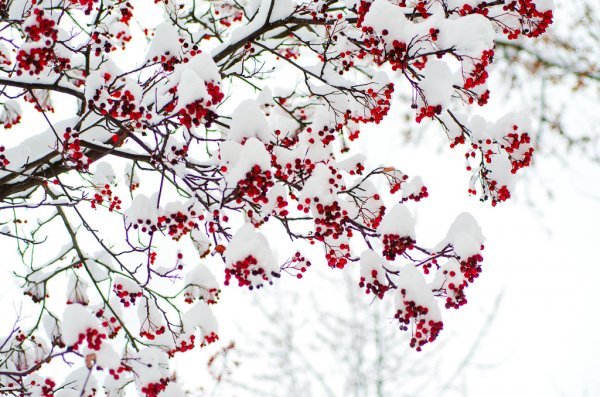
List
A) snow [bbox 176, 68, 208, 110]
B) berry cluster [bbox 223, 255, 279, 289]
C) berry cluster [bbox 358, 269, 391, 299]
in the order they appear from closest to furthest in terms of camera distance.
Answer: snow [bbox 176, 68, 208, 110], berry cluster [bbox 223, 255, 279, 289], berry cluster [bbox 358, 269, 391, 299]

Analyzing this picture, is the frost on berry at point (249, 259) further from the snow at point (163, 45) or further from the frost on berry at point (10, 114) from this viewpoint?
the frost on berry at point (10, 114)

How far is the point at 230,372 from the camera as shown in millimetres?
7305

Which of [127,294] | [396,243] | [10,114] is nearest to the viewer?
[396,243]

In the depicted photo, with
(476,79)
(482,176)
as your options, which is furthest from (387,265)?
(476,79)

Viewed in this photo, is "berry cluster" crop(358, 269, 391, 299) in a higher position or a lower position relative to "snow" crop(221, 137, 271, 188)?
lower

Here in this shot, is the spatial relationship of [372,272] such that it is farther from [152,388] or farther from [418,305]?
[152,388]

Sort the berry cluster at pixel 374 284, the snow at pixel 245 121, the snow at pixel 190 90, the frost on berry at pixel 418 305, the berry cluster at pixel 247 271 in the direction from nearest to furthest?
the snow at pixel 190 90
the berry cluster at pixel 247 271
the snow at pixel 245 121
the frost on berry at pixel 418 305
the berry cluster at pixel 374 284

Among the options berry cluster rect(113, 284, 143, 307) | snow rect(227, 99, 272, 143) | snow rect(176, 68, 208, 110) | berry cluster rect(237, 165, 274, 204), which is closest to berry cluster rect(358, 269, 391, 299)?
berry cluster rect(237, 165, 274, 204)

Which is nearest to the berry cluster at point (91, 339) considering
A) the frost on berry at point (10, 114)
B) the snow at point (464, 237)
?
the snow at point (464, 237)

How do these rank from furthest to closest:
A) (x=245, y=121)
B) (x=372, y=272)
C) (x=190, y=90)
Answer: (x=372, y=272), (x=245, y=121), (x=190, y=90)

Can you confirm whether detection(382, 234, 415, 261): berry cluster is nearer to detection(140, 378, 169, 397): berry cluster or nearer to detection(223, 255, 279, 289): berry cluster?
detection(223, 255, 279, 289): berry cluster

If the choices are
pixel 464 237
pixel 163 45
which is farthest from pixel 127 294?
pixel 464 237

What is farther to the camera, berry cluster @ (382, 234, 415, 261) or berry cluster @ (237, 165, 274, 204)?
berry cluster @ (382, 234, 415, 261)

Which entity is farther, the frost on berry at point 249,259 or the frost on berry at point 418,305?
the frost on berry at point 418,305
